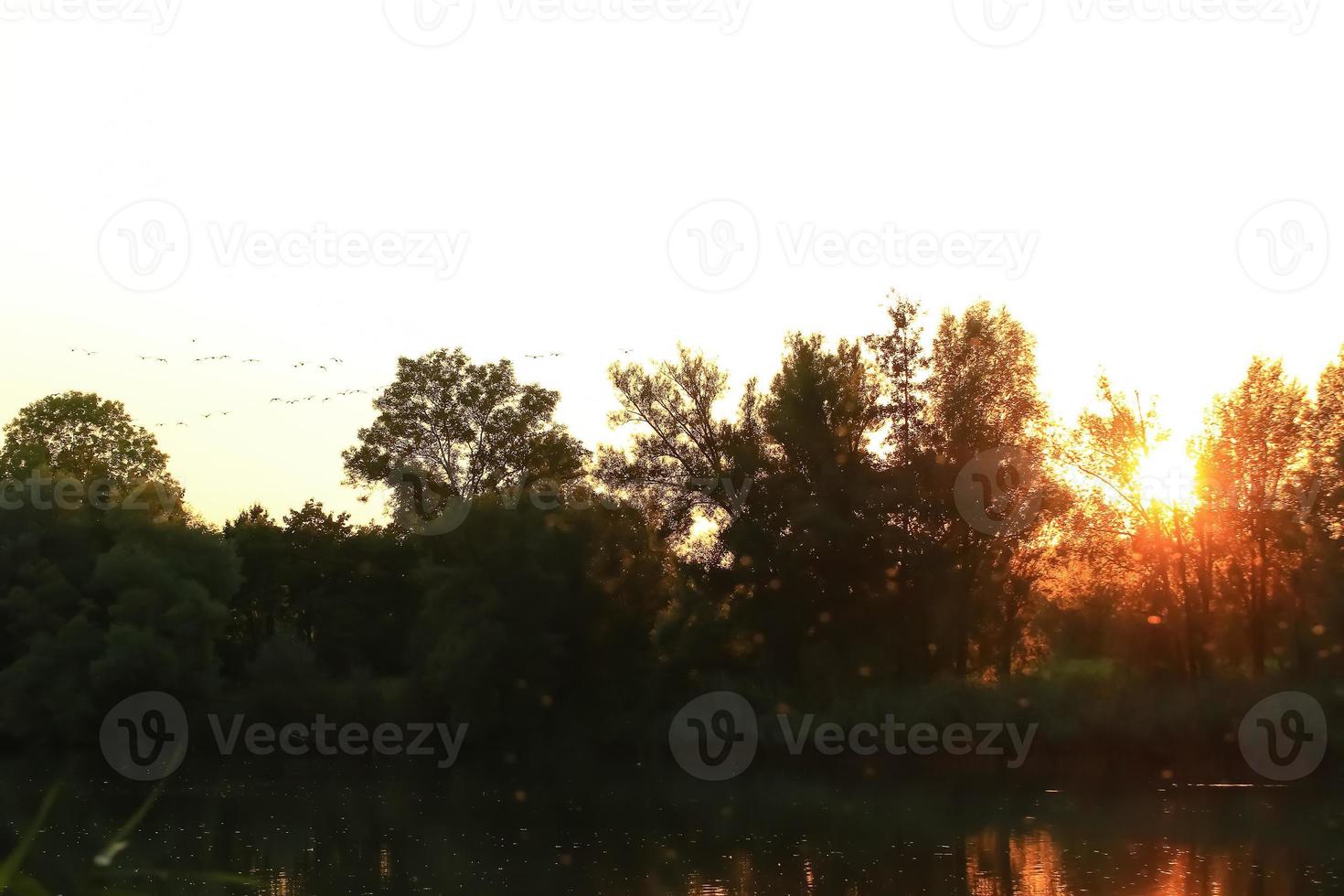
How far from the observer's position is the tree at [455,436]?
63.1 m

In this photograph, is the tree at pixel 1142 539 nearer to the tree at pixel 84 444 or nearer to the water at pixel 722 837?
the water at pixel 722 837

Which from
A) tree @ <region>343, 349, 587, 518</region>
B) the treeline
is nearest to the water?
the treeline

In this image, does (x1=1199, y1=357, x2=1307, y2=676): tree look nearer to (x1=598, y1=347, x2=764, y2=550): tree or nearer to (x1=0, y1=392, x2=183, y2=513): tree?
(x1=598, y1=347, x2=764, y2=550): tree

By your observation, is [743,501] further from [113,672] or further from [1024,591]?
[113,672]

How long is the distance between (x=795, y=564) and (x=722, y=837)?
17.6 meters

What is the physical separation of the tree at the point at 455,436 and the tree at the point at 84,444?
1167 cm

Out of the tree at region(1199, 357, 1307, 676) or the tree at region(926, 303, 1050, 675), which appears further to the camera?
the tree at region(926, 303, 1050, 675)

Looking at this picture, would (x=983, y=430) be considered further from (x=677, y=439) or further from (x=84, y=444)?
(x=84, y=444)

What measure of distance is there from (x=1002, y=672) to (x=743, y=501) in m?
10.5

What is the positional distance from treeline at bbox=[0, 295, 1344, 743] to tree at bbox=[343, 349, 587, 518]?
746 centimetres

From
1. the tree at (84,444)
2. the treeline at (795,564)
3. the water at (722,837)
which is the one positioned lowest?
the water at (722,837)

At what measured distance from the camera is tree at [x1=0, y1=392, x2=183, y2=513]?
68.8 meters

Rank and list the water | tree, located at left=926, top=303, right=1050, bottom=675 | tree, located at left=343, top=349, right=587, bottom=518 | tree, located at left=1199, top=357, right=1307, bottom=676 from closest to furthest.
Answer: the water, tree, located at left=1199, top=357, right=1307, bottom=676, tree, located at left=926, top=303, right=1050, bottom=675, tree, located at left=343, top=349, right=587, bottom=518

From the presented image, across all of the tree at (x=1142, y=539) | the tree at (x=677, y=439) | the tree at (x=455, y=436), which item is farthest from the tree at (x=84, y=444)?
the tree at (x=1142, y=539)
